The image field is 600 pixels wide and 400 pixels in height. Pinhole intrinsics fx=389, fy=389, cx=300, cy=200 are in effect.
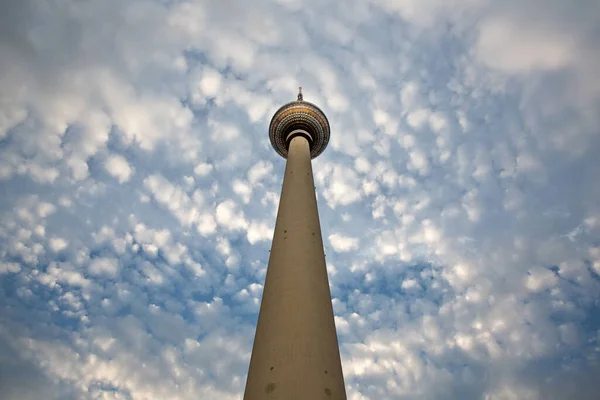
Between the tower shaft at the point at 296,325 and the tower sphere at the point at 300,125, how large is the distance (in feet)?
50.1

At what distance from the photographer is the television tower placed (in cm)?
1509

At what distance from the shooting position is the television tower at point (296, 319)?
1509 centimetres

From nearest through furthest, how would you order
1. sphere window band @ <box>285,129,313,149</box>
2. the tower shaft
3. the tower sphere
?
the tower shaft → sphere window band @ <box>285,129,313,149</box> → the tower sphere

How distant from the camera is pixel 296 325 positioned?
17.1 m

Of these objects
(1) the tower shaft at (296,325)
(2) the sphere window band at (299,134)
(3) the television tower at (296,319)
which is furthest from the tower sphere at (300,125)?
(1) the tower shaft at (296,325)

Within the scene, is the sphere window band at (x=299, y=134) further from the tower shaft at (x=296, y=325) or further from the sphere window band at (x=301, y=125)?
the tower shaft at (x=296, y=325)

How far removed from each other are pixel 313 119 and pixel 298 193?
1460cm

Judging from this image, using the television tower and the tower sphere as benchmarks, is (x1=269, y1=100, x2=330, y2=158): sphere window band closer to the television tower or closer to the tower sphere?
the tower sphere

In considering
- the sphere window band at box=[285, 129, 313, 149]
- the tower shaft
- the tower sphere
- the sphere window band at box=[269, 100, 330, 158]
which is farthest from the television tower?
the sphere window band at box=[269, 100, 330, 158]

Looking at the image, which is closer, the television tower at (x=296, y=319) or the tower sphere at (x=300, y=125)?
the television tower at (x=296, y=319)

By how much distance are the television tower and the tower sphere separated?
11441 mm

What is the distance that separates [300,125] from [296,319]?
80.8 ft

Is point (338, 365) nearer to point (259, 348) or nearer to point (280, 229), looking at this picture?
point (259, 348)

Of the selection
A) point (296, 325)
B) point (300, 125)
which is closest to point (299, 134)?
point (300, 125)
